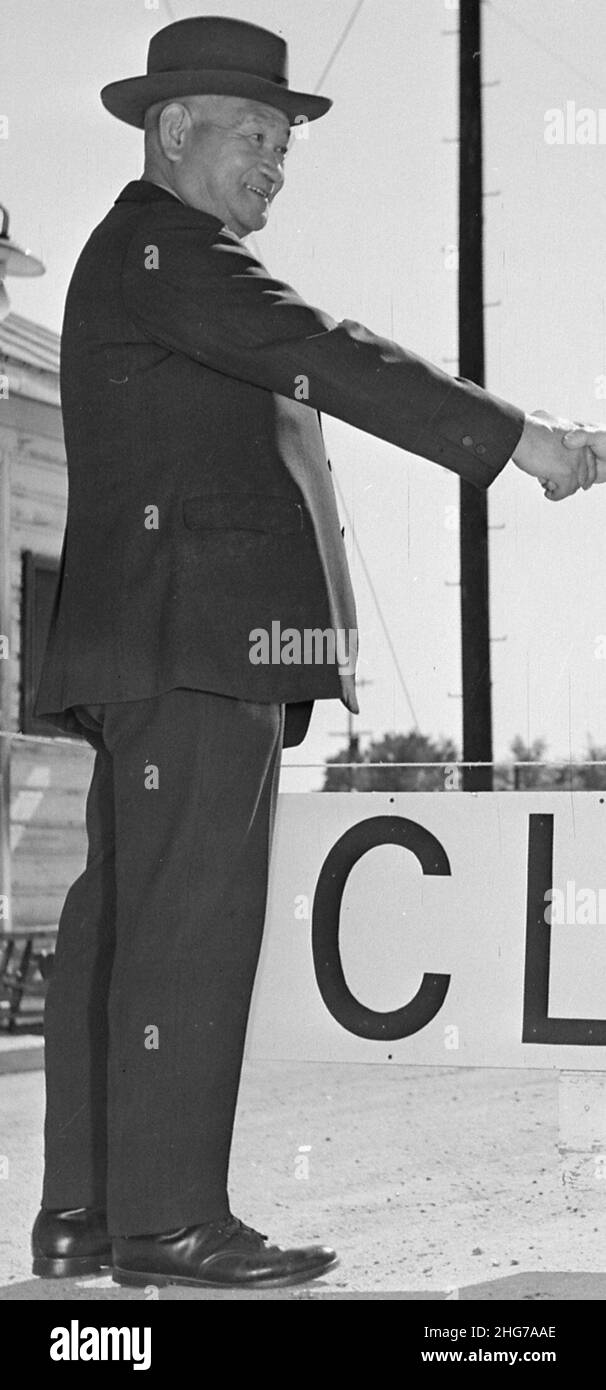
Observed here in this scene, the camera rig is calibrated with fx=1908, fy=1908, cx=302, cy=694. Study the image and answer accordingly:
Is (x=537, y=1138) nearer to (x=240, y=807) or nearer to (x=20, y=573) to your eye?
(x=240, y=807)

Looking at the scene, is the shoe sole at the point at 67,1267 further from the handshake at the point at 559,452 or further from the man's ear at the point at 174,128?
the man's ear at the point at 174,128

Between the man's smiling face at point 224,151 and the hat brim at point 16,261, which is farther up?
the hat brim at point 16,261

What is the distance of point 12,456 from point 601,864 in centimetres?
674

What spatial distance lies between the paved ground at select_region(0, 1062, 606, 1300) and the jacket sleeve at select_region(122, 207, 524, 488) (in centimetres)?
106

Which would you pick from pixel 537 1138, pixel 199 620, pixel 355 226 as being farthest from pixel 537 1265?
pixel 355 226

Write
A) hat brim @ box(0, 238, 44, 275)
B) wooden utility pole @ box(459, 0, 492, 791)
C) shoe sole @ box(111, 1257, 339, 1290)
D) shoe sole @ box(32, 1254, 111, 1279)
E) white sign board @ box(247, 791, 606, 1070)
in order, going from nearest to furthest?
1. shoe sole @ box(111, 1257, 339, 1290)
2. shoe sole @ box(32, 1254, 111, 1279)
3. white sign board @ box(247, 791, 606, 1070)
4. wooden utility pole @ box(459, 0, 492, 791)
5. hat brim @ box(0, 238, 44, 275)

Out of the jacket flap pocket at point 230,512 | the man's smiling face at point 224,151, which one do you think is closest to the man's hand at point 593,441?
the jacket flap pocket at point 230,512

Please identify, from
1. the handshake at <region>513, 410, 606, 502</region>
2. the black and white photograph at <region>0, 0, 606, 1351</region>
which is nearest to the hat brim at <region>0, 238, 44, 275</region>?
the black and white photograph at <region>0, 0, 606, 1351</region>

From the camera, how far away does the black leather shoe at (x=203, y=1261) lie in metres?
2.33

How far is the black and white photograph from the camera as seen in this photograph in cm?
238

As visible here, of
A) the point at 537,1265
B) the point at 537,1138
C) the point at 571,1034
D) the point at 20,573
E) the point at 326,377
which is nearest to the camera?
the point at 326,377

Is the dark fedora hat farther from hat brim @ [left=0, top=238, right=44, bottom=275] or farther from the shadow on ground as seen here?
hat brim @ [left=0, top=238, right=44, bottom=275]

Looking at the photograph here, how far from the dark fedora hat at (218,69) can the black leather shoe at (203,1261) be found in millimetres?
1461

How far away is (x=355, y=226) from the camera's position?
4.35 meters
